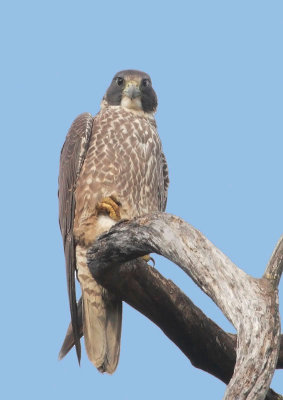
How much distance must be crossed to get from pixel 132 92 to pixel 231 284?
2.85 meters

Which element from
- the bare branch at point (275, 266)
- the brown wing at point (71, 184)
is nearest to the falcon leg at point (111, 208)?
the brown wing at point (71, 184)

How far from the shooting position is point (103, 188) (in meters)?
5.25

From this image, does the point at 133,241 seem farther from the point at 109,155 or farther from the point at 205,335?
the point at 109,155

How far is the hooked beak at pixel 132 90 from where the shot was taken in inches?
231

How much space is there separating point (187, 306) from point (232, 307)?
1.19 m

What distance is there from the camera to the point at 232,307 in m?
3.24

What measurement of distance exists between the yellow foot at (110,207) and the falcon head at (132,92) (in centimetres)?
103

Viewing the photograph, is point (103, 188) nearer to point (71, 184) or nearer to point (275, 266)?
point (71, 184)

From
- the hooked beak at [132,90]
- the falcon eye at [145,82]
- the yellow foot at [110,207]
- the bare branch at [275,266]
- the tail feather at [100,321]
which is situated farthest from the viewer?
the falcon eye at [145,82]

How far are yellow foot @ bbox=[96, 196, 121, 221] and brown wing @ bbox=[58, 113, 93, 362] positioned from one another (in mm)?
238

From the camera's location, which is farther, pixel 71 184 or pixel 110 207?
pixel 71 184

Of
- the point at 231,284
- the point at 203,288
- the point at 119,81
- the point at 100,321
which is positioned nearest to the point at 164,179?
the point at 119,81

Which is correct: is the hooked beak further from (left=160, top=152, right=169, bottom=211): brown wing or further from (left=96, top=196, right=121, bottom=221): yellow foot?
(left=96, top=196, right=121, bottom=221): yellow foot

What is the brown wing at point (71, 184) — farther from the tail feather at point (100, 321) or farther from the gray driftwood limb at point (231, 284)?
the gray driftwood limb at point (231, 284)
